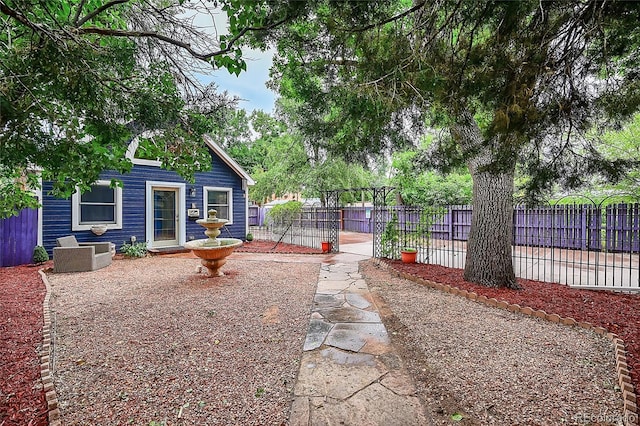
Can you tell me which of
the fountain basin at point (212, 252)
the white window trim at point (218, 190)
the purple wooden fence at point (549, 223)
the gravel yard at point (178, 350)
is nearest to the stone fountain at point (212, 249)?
the fountain basin at point (212, 252)

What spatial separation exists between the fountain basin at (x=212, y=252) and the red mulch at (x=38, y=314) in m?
2.29

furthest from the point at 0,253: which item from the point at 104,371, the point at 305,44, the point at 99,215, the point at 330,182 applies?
the point at 330,182

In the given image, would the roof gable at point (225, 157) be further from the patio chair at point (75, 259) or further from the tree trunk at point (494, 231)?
the tree trunk at point (494, 231)

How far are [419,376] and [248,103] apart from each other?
3440 mm

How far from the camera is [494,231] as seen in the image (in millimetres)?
5102

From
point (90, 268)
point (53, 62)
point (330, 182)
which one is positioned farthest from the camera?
point (330, 182)

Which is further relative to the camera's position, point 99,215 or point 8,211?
point 99,215

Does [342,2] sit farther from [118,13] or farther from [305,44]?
[118,13]

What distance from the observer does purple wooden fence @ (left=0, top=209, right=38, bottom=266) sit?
23.6 feet

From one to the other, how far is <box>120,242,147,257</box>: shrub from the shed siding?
21 centimetres


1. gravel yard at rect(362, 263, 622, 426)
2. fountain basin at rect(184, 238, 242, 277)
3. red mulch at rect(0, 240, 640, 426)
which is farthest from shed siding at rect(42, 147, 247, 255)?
gravel yard at rect(362, 263, 622, 426)

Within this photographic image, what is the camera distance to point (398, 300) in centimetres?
461

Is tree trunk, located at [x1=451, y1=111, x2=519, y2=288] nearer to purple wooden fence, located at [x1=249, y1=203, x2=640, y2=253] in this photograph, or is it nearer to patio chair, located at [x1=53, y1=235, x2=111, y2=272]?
purple wooden fence, located at [x1=249, y1=203, x2=640, y2=253]

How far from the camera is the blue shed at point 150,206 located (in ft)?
27.0
